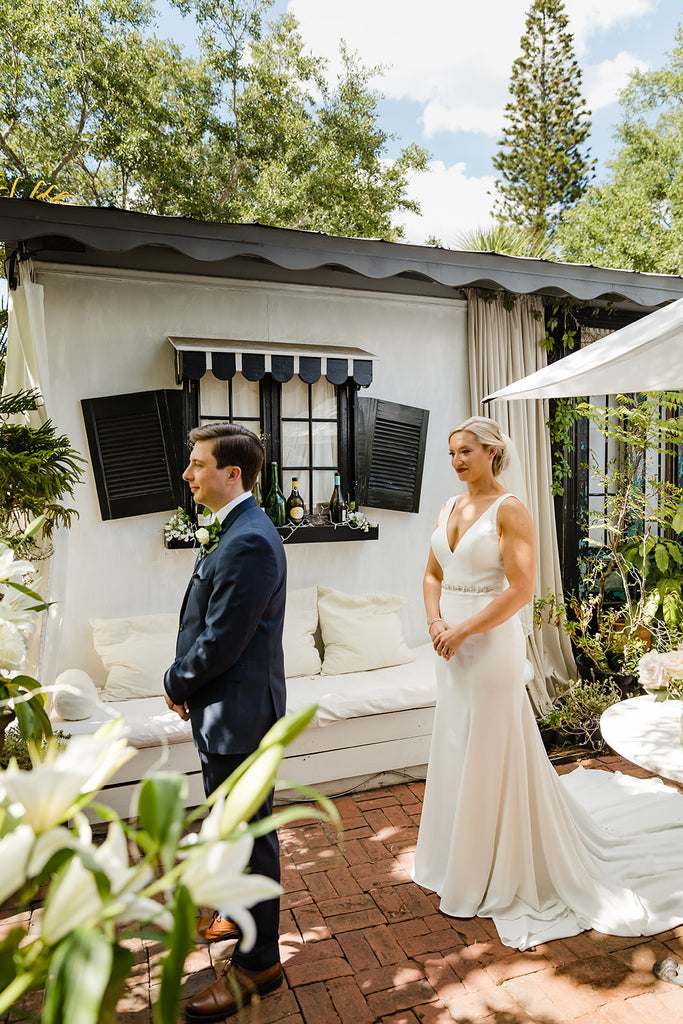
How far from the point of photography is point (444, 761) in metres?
3.17

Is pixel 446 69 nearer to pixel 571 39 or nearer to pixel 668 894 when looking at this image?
pixel 571 39

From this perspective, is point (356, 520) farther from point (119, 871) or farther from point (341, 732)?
point (119, 871)

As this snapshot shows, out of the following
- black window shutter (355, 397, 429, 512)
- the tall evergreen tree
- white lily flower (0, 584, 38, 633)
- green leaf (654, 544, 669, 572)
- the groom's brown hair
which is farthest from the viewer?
the tall evergreen tree

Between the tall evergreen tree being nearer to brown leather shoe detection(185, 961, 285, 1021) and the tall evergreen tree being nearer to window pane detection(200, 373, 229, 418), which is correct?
window pane detection(200, 373, 229, 418)

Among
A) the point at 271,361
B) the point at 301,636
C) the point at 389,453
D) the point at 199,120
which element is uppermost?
the point at 199,120

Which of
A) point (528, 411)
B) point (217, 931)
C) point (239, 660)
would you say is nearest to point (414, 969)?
point (217, 931)

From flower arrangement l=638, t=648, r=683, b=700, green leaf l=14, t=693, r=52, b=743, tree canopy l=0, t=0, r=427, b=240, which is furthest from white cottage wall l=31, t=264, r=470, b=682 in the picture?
tree canopy l=0, t=0, r=427, b=240

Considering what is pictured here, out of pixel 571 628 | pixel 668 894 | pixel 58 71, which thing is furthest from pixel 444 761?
pixel 58 71

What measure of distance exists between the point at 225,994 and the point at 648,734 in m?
1.83

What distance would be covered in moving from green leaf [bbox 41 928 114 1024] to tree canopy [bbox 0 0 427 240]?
15.4m

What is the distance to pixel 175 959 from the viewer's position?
497 mm

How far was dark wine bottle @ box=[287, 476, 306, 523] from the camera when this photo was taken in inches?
191

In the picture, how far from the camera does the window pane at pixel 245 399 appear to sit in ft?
15.9

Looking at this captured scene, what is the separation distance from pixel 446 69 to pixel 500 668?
23561mm
